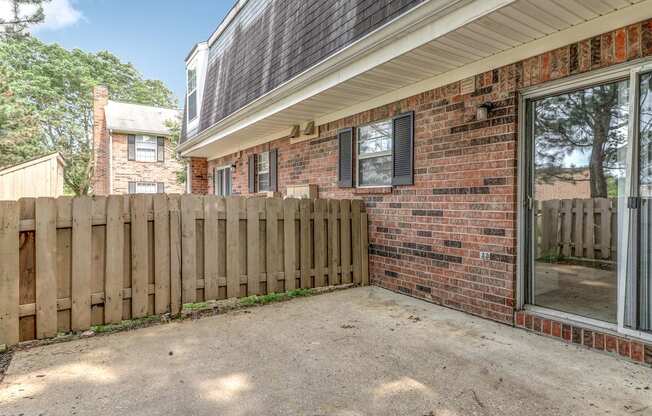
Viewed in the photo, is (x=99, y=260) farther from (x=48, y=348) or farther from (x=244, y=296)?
(x=244, y=296)

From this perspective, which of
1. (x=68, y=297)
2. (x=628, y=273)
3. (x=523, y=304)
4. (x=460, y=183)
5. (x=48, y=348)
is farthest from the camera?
(x=460, y=183)

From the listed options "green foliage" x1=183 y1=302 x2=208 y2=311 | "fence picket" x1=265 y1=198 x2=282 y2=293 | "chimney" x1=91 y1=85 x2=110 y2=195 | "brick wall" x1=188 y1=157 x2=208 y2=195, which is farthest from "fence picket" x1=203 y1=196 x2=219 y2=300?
"chimney" x1=91 y1=85 x2=110 y2=195

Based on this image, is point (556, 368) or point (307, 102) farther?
point (307, 102)

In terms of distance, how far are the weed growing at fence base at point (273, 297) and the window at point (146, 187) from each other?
54.8ft

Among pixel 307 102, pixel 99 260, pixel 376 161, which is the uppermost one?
pixel 307 102

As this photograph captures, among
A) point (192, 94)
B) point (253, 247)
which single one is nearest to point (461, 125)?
point (253, 247)

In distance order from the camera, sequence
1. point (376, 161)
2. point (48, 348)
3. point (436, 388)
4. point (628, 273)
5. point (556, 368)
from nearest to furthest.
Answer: point (436, 388) < point (556, 368) < point (628, 273) < point (48, 348) < point (376, 161)

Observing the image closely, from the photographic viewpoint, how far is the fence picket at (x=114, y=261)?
3.59m

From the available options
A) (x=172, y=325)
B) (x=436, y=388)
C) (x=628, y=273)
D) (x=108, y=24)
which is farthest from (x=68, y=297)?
(x=108, y=24)

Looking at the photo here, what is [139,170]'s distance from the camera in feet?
64.3

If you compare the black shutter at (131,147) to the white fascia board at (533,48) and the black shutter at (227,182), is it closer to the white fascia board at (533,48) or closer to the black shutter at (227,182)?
the black shutter at (227,182)

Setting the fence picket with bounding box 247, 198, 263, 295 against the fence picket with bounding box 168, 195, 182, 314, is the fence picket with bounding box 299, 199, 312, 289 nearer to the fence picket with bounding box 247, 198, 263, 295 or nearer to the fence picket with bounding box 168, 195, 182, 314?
the fence picket with bounding box 247, 198, 263, 295

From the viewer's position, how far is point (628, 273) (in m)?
2.94

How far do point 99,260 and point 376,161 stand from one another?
389cm
